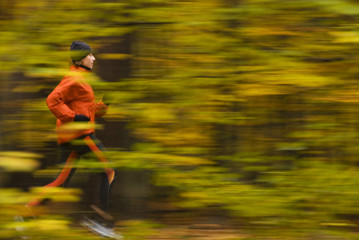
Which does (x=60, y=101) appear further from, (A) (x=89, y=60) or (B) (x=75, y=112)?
(B) (x=75, y=112)

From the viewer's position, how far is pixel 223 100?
291 cm

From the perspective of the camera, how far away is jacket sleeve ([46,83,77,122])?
304cm

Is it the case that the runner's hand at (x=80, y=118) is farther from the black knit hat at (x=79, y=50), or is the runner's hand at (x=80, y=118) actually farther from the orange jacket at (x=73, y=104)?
the black knit hat at (x=79, y=50)

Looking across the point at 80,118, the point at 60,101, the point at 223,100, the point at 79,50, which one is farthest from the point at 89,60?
the point at 223,100

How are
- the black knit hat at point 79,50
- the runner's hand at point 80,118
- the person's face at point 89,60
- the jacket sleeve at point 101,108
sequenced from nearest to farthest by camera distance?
1. the black knit hat at point 79,50
2. the jacket sleeve at point 101,108
3. the person's face at point 89,60
4. the runner's hand at point 80,118

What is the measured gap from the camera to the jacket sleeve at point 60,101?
304 cm

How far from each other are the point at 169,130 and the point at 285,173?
2.39 ft

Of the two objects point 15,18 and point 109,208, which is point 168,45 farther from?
point 109,208

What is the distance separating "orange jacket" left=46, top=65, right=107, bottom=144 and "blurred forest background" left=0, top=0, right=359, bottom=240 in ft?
0.23

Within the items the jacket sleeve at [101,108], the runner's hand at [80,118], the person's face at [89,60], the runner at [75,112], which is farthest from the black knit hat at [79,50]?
the runner's hand at [80,118]

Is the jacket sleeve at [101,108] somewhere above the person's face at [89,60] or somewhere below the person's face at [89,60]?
below

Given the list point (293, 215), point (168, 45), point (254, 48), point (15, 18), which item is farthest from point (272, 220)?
point (15, 18)

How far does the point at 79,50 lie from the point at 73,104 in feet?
3.17

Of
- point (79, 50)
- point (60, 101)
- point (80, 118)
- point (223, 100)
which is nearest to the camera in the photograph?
point (79, 50)
